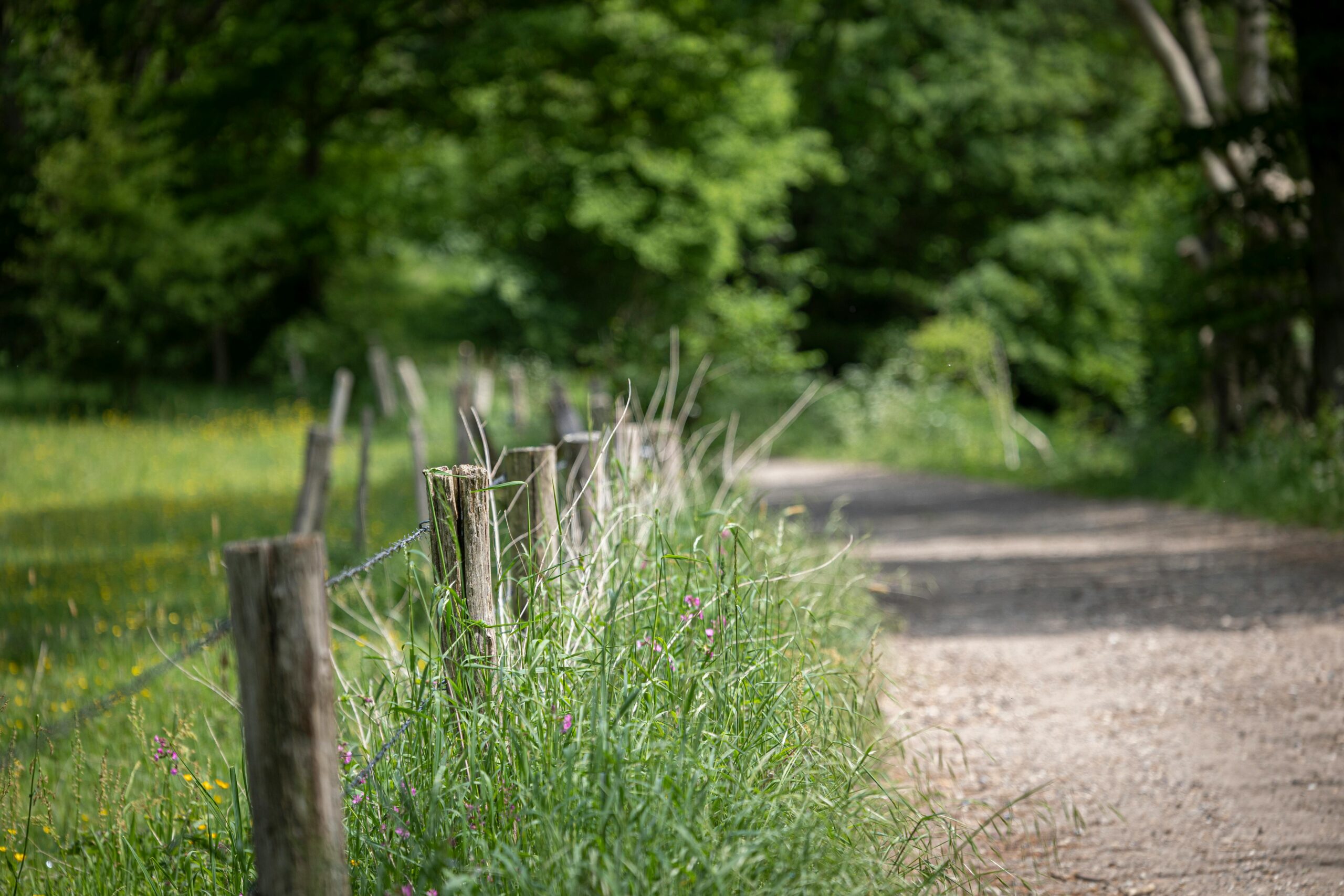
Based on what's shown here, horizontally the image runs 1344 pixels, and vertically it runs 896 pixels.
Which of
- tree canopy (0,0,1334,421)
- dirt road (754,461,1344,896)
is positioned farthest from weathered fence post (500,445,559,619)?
tree canopy (0,0,1334,421)

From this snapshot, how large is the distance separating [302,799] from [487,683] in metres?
0.85

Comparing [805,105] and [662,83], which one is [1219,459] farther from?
[662,83]

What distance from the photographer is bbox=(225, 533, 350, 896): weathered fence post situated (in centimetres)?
172

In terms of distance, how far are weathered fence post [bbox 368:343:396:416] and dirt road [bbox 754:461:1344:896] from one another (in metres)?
16.2

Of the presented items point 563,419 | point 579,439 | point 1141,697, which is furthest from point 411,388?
point 1141,697

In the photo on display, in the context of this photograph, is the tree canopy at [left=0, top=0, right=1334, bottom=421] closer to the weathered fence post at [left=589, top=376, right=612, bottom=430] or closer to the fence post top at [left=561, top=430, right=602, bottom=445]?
the weathered fence post at [left=589, top=376, right=612, bottom=430]

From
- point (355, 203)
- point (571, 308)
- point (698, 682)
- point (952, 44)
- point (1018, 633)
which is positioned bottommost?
point (1018, 633)

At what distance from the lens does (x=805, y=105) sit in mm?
17422

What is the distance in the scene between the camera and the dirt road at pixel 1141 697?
128 inches

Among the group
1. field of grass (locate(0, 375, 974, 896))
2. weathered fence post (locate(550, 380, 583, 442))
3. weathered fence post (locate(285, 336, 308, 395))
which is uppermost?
weathered fence post (locate(285, 336, 308, 395))

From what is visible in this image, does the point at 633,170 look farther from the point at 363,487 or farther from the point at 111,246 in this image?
the point at 363,487

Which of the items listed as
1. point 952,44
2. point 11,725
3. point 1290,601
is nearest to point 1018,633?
point 1290,601

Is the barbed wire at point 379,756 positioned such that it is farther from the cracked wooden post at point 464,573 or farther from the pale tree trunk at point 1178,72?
the pale tree trunk at point 1178,72

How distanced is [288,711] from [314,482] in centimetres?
580
